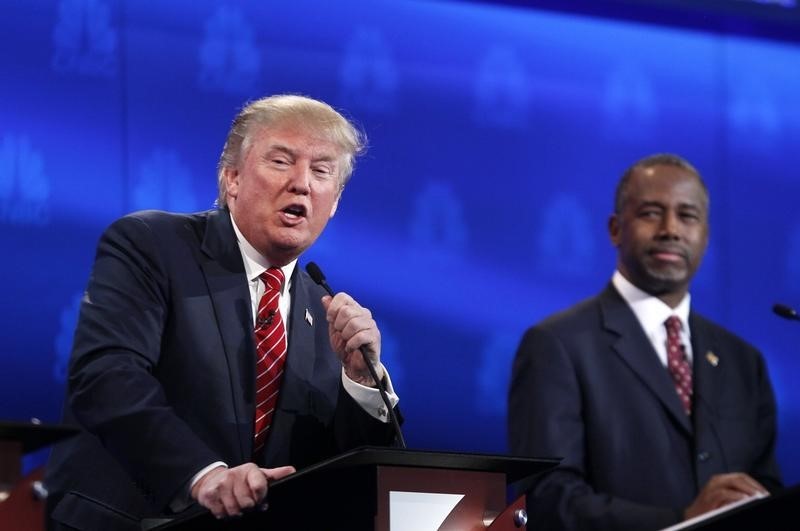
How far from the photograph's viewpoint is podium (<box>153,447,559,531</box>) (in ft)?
7.52

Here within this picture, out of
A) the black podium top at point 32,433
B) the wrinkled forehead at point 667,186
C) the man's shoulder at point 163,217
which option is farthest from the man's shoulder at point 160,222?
the wrinkled forehead at point 667,186

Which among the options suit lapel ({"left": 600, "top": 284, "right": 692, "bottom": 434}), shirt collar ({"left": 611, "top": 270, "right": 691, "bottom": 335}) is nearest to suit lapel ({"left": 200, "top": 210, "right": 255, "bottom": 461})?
suit lapel ({"left": 600, "top": 284, "right": 692, "bottom": 434})

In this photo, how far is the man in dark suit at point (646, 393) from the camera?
387 cm

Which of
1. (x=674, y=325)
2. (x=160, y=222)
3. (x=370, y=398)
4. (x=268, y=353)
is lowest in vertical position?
(x=370, y=398)

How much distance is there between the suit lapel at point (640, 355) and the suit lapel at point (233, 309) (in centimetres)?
140

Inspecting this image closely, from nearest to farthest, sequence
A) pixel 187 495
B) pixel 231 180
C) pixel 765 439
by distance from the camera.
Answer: pixel 187 495
pixel 231 180
pixel 765 439

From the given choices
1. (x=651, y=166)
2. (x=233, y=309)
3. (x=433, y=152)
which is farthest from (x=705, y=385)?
(x=233, y=309)

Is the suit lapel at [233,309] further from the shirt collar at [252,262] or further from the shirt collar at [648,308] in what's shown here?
the shirt collar at [648,308]

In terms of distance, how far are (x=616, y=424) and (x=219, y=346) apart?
1424mm

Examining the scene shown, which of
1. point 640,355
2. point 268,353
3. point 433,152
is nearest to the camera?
point 268,353

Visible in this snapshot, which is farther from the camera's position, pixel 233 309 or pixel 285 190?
pixel 285 190

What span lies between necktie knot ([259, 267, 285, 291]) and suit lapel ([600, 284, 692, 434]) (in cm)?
128

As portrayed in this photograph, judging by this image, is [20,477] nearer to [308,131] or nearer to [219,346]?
[219,346]

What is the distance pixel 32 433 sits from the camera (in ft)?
7.23
